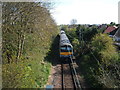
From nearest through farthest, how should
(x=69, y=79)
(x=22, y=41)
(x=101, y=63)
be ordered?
1. (x=22, y=41)
2. (x=101, y=63)
3. (x=69, y=79)

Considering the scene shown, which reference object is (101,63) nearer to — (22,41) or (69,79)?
(69,79)

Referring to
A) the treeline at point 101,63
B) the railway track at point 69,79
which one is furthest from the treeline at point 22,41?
the treeline at point 101,63

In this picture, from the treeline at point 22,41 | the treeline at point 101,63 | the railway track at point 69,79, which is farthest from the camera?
the railway track at point 69,79

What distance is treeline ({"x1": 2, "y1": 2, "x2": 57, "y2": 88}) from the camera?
21.0 feet

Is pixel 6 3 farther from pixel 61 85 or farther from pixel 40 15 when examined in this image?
pixel 61 85

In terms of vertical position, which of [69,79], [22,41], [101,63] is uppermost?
[22,41]

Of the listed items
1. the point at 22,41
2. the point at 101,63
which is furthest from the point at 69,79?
the point at 22,41

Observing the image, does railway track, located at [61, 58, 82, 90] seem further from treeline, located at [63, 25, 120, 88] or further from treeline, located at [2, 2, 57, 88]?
treeline, located at [2, 2, 57, 88]

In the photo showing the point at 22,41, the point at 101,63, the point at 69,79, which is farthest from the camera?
the point at 69,79

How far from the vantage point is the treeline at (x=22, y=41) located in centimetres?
641

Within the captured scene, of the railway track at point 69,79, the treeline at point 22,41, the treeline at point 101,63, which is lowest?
the railway track at point 69,79

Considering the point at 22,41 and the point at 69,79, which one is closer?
the point at 22,41

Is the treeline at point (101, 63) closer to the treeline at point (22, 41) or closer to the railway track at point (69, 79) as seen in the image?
the railway track at point (69, 79)

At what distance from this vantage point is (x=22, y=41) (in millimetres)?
11320
